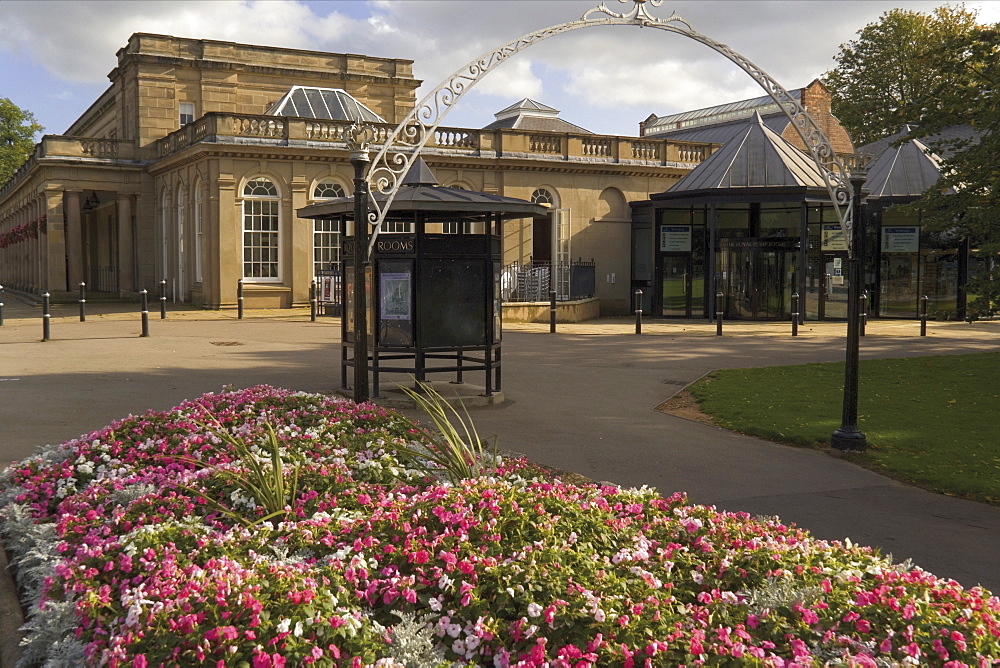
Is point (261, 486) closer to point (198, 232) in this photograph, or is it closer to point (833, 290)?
point (833, 290)

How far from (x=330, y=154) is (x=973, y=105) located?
21.5m

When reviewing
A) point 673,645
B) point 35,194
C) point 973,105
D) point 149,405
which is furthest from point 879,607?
point 35,194

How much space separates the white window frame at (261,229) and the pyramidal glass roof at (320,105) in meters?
5.23

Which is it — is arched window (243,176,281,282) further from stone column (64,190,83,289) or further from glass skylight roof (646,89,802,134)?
glass skylight roof (646,89,802,134)

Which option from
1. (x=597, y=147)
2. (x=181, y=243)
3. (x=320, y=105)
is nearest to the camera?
(x=181, y=243)

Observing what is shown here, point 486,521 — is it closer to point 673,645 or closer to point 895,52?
point 673,645

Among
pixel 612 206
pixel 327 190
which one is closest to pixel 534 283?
pixel 612 206

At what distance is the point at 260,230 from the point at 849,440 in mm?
24120

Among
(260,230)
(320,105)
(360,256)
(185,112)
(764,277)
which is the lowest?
(764,277)

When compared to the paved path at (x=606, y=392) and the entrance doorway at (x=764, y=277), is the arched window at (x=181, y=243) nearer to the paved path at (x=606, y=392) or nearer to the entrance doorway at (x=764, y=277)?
the paved path at (x=606, y=392)

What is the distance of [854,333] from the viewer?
955 cm

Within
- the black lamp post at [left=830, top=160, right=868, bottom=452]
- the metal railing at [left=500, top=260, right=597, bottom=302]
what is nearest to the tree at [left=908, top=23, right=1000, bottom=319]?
the black lamp post at [left=830, top=160, right=868, bottom=452]

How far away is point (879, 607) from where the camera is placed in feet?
12.6

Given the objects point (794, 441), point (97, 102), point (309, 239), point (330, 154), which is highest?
point (97, 102)
